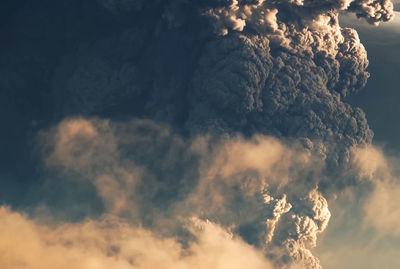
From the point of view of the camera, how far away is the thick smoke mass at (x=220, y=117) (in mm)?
33156

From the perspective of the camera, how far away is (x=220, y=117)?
3375 cm

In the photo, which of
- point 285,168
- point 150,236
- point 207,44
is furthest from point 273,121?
point 150,236

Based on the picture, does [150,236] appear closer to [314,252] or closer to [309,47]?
[314,252]

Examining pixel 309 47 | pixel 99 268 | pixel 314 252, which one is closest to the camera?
pixel 99 268

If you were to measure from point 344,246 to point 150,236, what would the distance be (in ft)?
49.2

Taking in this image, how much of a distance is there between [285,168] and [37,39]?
18.1 metres

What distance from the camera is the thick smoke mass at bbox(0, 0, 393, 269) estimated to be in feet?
109

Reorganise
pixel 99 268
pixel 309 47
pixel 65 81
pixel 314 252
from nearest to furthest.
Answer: pixel 99 268 → pixel 309 47 → pixel 65 81 → pixel 314 252

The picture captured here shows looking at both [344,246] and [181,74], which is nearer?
[181,74]

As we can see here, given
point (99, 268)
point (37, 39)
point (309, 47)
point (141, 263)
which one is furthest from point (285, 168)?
point (37, 39)

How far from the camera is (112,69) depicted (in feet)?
118

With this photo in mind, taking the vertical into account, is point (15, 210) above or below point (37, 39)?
below

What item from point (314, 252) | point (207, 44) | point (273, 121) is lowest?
point (314, 252)

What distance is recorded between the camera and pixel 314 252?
40.0 m
